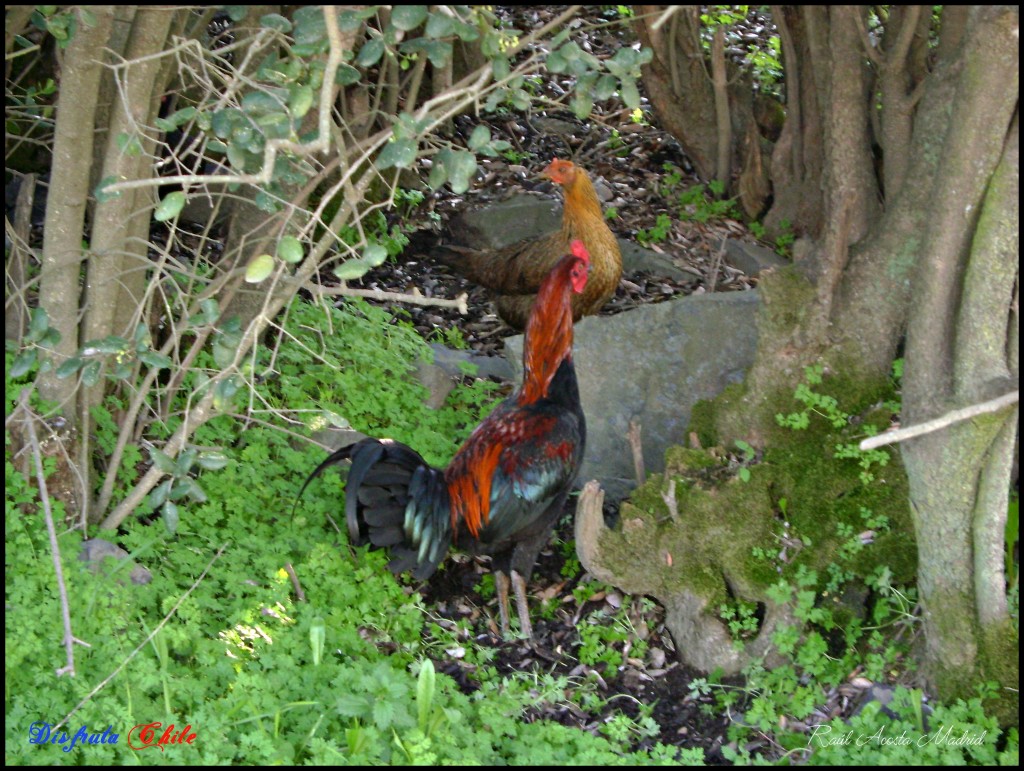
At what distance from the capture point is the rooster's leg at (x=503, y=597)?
522cm

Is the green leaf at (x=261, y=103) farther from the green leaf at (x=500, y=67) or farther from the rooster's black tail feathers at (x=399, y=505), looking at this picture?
the rooster's black tail feathers at (x=399, y=505)

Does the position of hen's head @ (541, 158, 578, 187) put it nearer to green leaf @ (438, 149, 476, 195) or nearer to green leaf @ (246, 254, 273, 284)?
green leaf @ (438, 149, 476, 195)

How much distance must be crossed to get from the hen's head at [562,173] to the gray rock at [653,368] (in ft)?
5.21

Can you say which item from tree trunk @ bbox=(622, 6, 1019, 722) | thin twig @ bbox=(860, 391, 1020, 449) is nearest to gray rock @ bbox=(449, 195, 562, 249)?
tree trunk @ bbox=(622, 6, 1019, 722)

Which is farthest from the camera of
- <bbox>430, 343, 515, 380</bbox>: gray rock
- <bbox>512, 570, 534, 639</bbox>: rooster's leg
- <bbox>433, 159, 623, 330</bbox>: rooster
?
<bbox>433, 159, 623, 330</bbox>: rooster

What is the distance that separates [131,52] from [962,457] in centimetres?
384

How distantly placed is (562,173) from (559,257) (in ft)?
2.24

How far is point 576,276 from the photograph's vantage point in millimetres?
5566

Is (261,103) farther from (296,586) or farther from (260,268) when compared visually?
(296,586)

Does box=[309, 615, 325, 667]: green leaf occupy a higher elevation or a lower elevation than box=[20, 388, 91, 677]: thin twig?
lower

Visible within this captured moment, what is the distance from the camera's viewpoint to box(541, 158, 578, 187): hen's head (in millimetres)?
7547

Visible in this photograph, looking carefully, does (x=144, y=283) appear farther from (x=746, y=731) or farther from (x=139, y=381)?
(x=746, y=731)

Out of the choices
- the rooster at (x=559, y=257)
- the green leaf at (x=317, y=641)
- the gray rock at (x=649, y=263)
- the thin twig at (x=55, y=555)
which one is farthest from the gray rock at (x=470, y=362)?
the thin twig at (x=55, y=555)

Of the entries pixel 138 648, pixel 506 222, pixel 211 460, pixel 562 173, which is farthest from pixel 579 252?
pixel 138 648
